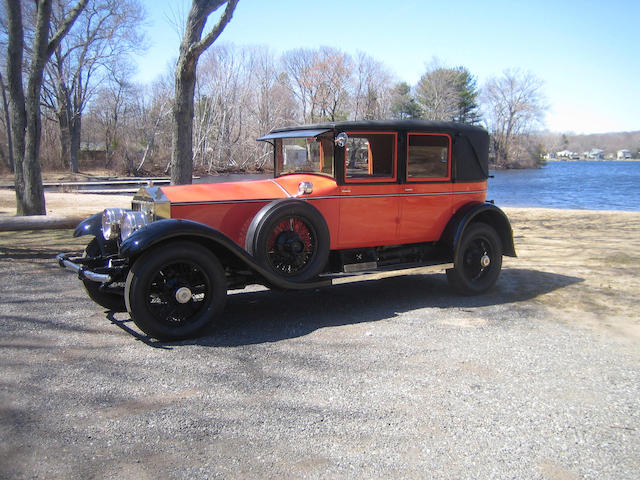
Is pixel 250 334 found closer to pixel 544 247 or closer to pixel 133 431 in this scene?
pixel 133 431

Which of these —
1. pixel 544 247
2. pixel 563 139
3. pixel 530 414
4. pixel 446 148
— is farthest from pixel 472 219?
pixel 563 139

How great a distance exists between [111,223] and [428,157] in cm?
371

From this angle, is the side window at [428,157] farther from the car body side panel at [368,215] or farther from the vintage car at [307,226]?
the car body side panel at [368,215]

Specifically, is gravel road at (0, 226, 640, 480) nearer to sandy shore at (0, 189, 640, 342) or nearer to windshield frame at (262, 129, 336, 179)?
sandy shore at (0, 189, 640, 342)

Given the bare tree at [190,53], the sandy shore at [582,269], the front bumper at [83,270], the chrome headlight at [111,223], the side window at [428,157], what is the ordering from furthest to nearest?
the bare tree at [190,53]
the side window at [428,157]
the sandy shore at [582,269]
the chrome headlight at [111,223]
the front bumper at [83,270]

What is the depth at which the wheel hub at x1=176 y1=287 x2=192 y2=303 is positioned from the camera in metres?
4.45

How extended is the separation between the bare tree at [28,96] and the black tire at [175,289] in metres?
8.26

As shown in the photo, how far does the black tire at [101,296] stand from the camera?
5363 mm

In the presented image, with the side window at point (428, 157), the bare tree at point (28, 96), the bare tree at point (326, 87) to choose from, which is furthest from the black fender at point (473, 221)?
the bare tree at point (326, 87)

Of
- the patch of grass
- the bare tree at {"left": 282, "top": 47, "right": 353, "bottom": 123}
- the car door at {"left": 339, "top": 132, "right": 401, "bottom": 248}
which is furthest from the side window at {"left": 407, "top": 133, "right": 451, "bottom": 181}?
the bare tree at {"left": 282, "top": 47, "right": 353, "bottom": 123}

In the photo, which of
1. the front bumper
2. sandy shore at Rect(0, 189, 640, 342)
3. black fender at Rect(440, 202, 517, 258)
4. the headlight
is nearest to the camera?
the front bumper

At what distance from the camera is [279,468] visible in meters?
2.64

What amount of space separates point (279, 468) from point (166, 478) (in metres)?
0.57

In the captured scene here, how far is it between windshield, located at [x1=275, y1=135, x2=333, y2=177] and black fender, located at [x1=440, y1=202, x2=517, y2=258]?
5.70ft
